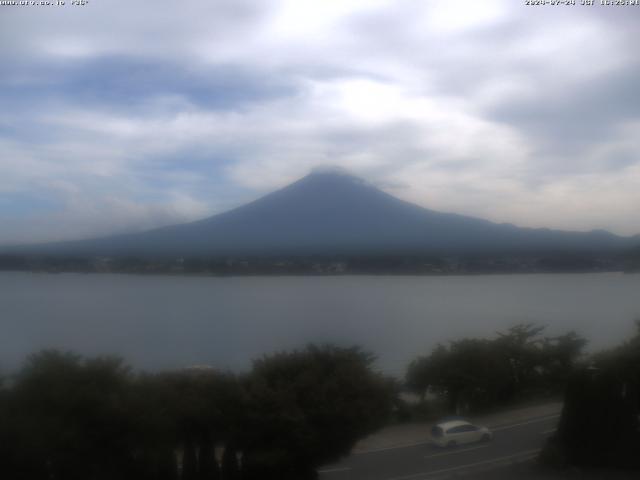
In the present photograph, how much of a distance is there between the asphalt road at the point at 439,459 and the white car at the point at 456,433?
0.20ft

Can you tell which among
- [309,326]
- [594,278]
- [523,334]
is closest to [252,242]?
[309,326]

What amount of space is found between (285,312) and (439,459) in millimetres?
2929

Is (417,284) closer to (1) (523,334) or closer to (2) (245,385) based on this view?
(1) (523,334)

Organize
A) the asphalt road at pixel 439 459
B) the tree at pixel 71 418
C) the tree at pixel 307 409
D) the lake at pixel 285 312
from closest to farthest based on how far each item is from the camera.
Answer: the tree at pixel 71 418
the asphalt road at pixel 439 459
the tree at pixel 307 409
the lake at pixel 285 312

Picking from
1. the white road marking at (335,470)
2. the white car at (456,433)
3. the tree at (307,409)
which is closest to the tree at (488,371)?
the white car at (456,433)

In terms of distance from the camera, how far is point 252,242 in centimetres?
761

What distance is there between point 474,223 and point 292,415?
359cm

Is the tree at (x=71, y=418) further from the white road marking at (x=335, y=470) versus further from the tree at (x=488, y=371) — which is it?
the tree at (x=488, y=371)

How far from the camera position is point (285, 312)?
7695 mm

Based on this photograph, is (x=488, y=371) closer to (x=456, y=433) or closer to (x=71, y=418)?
(x=456, y=433)

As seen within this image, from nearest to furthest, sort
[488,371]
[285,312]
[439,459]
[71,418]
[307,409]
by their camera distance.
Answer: [71,418] → [439,459] → [307,409] → [488,371] → [285,312]

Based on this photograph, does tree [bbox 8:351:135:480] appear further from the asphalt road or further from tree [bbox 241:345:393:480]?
the asphalt road

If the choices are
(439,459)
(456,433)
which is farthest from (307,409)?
(456,433)

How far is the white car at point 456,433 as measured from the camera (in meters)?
5.63
